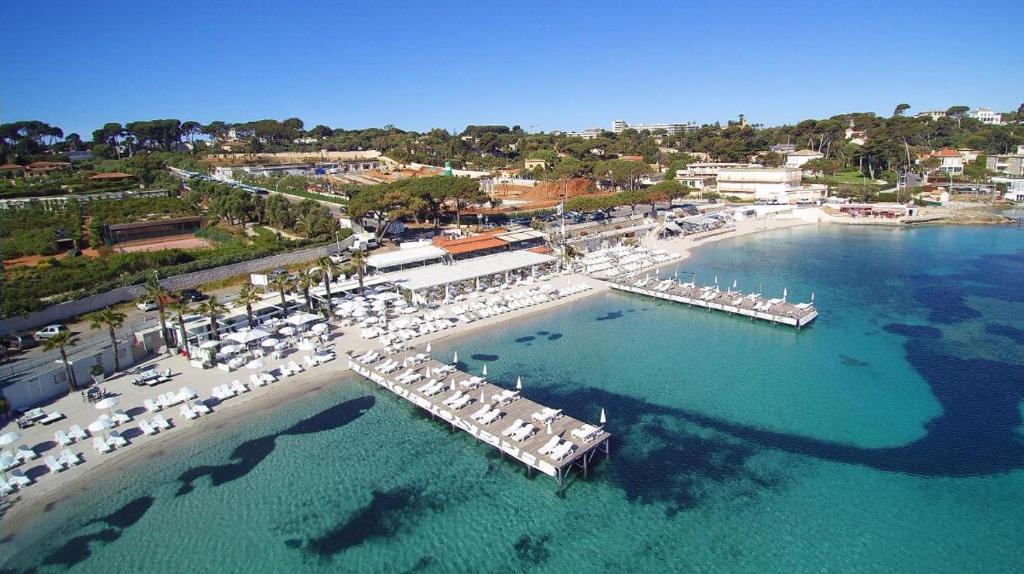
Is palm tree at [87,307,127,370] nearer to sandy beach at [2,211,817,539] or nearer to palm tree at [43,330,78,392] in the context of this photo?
sandy beach at [2,211,817,539]

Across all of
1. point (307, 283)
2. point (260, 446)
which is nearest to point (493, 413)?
point (260, 446)

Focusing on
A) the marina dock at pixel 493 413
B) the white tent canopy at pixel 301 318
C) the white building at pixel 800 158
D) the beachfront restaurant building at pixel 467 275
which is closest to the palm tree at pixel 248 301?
the white tent canopy at pixel 301 318

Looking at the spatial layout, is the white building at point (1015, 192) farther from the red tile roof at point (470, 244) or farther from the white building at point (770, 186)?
the red tile roof at point (470, 244)

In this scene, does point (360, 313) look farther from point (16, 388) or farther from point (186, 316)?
point (16, 388)

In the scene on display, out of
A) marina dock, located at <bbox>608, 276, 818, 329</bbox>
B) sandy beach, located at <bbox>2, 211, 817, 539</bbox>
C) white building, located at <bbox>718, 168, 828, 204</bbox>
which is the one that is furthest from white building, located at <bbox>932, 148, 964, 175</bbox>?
sandy beach, located at <bbox>2, 211, 817, 539</bbox>

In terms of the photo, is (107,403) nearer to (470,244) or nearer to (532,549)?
(532,549)
